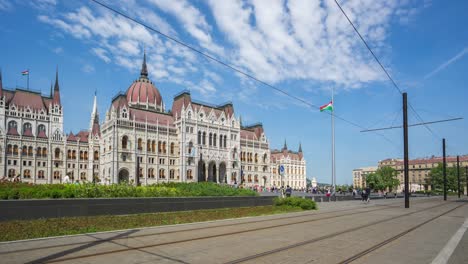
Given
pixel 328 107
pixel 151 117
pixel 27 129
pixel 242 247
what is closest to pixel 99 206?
pixel 242 247

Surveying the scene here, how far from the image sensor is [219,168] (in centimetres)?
8381

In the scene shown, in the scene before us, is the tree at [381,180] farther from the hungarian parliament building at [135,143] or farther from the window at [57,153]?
the window at [57,153]

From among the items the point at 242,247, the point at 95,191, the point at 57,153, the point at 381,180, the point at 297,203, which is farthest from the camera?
the point at 381,180

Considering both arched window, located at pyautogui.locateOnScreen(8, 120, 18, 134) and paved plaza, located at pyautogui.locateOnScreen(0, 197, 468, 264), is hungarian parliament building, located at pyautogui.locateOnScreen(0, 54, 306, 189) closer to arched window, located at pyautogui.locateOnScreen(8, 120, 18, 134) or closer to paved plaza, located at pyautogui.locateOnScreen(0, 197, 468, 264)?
arched window, located at pyautogui.locateOnScreen(8, 120, 18, 134)

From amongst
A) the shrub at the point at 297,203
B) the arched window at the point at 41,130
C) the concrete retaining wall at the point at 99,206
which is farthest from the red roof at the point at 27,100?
the shrub at the point at 297,203

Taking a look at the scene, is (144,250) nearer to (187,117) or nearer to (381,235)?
(381,235)

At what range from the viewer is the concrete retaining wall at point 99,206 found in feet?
37.7

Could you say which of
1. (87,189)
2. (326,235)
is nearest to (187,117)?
(87,189)

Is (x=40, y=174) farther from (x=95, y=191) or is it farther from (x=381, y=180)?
(x=381, y=180)

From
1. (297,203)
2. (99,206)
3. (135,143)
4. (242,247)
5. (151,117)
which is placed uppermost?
(151,117)

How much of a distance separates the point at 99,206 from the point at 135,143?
57.1 m

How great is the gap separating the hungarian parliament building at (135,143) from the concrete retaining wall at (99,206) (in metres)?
45.4

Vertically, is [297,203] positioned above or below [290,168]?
above

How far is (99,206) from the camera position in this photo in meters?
14.0
